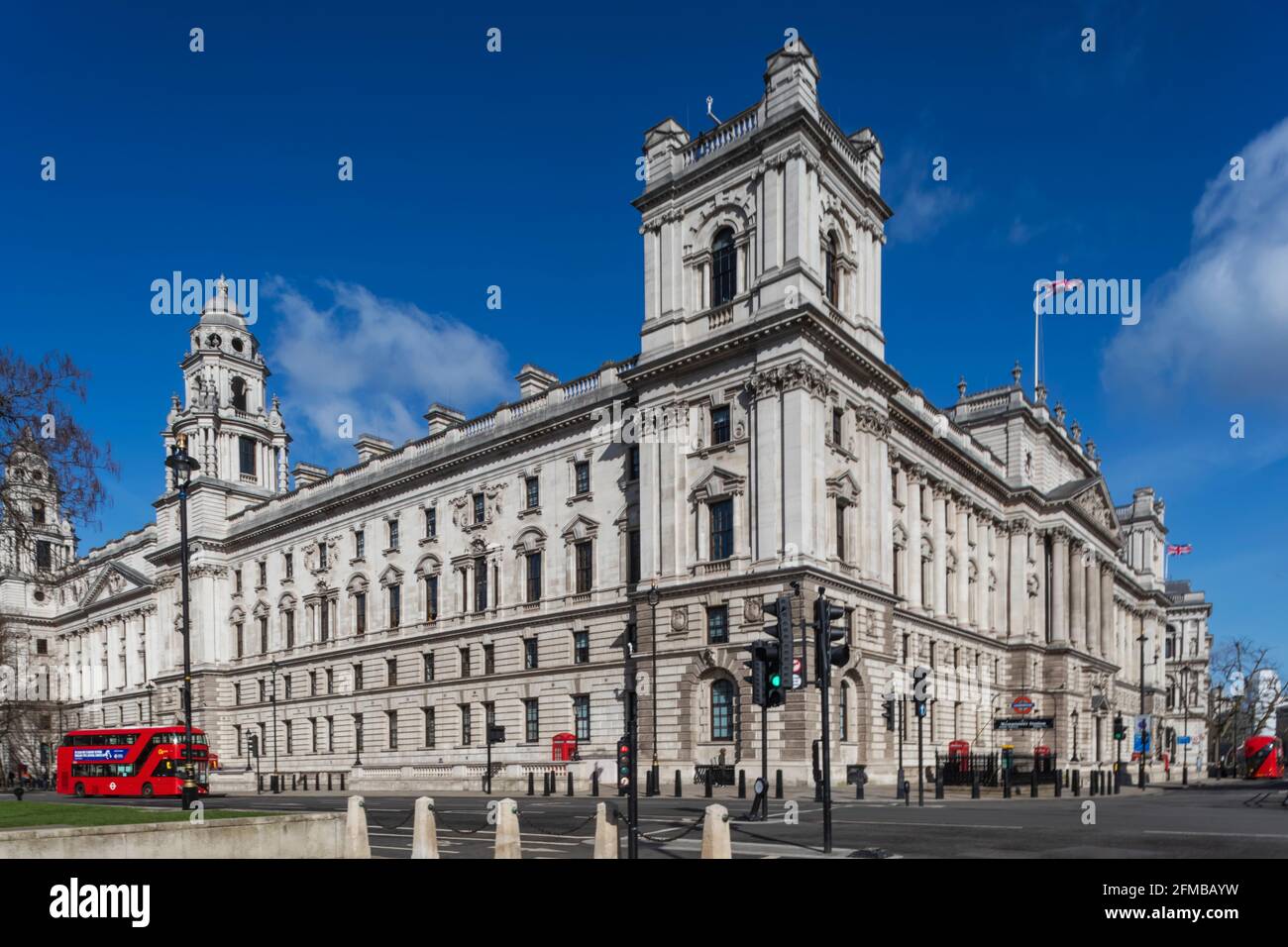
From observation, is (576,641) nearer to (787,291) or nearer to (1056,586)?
(787,291)

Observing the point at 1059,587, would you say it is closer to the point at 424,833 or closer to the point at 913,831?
the point at 913,831

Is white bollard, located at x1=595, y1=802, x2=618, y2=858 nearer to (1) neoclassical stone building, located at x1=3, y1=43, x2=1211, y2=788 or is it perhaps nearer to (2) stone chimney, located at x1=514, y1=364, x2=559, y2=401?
(1) neoclassical stone building, located at x1=3, y1=43, x2=1211, y2=788

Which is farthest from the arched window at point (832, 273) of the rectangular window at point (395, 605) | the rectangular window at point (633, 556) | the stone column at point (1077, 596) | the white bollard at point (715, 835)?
the white bollard at point (715, 835)

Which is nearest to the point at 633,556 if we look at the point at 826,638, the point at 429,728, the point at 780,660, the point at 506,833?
the point at 429,728

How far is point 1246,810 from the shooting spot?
2861 cm

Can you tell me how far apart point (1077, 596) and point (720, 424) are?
37.7 meters

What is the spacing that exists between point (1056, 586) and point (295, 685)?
165 ft

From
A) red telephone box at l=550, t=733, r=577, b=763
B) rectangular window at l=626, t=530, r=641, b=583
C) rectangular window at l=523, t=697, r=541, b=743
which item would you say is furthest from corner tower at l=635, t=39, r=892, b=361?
rectangular window at l=523, t=697, r=541, b=743

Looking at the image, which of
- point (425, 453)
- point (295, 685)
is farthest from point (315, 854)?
point (295, 685)

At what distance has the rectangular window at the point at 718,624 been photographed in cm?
4062

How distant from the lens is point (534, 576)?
52156mm

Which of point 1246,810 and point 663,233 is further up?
point 663,233

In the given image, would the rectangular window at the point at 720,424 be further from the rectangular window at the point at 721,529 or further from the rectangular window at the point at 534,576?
the rectangular window at the point at 534,576
